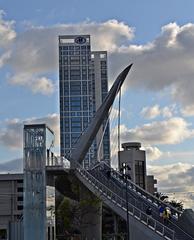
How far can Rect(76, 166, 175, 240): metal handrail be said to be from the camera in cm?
4525

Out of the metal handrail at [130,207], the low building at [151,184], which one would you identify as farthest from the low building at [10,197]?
the metal handrail at [130,207]

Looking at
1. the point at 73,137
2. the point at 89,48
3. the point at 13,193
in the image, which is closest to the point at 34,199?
the point at 13,193

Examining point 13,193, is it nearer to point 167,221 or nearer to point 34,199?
point 167,221

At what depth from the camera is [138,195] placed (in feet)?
189

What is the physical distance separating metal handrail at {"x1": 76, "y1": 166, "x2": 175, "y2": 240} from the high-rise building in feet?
341

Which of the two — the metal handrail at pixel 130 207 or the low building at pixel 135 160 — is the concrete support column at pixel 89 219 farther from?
the low building at pixel 135 160

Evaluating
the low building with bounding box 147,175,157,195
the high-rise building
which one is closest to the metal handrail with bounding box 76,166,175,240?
the low building with bounding box 147,175,157,195

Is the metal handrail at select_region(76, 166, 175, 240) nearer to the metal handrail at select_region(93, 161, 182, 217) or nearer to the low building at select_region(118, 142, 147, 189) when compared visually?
the metal handrail at select_region(93, 161, 182, 217)

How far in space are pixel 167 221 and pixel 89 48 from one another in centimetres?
14298

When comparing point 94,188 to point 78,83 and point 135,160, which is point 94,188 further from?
point 78,83

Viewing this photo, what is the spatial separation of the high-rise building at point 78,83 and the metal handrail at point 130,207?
103985mm

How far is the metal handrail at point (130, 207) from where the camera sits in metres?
45.2

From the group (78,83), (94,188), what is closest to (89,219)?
(94,188)

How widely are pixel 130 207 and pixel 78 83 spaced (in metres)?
131
